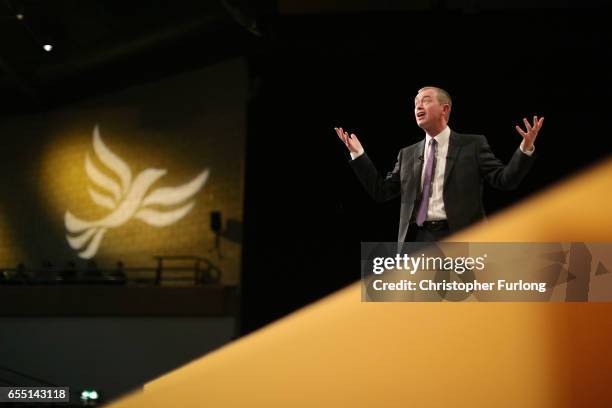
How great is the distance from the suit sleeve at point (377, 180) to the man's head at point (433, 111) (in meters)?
0.37

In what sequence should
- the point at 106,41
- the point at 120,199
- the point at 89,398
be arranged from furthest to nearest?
the point at 120,199 → the point at 106,41 → the point at 89,398

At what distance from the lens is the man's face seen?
6.07 m

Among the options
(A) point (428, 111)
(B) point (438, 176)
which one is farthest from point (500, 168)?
(A) point (428, 111)

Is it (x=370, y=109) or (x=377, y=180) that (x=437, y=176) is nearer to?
(x=377, y=180)

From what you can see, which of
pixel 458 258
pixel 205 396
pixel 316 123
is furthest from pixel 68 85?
pixel 458 258

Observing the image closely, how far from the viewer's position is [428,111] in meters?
6.12

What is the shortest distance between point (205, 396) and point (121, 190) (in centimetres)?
491

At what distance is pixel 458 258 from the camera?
5.89m

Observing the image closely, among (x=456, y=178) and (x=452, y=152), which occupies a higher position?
(x=452, y=152)

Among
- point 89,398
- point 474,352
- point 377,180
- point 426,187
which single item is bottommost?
point 89,398

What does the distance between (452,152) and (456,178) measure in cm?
22

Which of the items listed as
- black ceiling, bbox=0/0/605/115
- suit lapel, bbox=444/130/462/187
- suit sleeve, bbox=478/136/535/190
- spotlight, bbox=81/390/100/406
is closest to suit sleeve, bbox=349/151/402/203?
suit lapel, bbox=444/130/462/187

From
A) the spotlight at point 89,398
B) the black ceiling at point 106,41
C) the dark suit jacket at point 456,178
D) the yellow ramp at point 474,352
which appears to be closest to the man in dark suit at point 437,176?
the dark suit jacket at point 456,178

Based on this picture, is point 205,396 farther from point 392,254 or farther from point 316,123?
point 316,123
